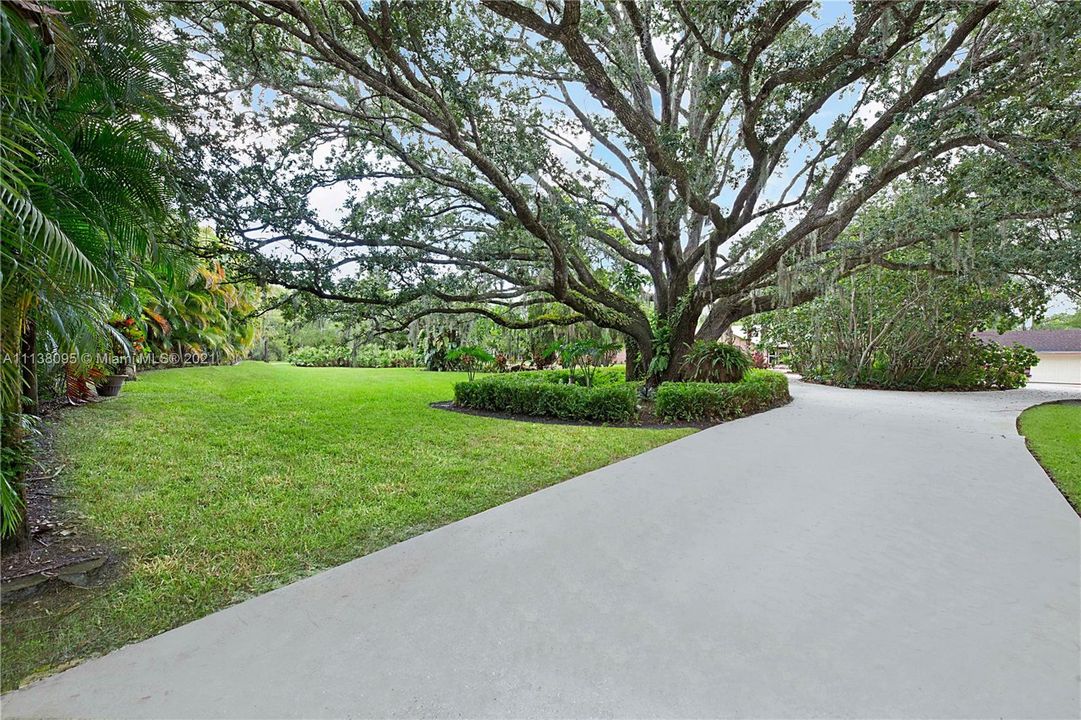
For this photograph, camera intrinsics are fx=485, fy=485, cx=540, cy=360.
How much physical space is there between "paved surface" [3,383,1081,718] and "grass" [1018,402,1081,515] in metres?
0.66

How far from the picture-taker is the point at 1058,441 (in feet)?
18.9

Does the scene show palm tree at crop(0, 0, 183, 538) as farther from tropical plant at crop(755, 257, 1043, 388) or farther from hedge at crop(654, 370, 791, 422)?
tropical plant at crop(755, 257, 1043, 388)

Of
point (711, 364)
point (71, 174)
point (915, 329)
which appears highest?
point (71, 174)

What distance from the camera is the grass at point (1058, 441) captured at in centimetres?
408

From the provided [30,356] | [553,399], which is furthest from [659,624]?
[553,399]

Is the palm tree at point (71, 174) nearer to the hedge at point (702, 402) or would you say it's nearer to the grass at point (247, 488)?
the grass at point (247, 488)

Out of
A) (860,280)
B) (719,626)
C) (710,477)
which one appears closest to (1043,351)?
(860,280)

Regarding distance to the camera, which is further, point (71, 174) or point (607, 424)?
point (607, 424)

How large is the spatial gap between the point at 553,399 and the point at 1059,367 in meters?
27.5

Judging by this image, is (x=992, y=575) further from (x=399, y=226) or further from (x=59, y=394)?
(x=59, y=394)

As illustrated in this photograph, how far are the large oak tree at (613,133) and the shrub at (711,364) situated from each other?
1.06 feet

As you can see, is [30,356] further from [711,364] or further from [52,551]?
[711,364]

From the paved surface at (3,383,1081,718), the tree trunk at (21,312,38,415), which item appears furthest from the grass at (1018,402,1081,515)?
the tree trunk at (21,312,38,415)

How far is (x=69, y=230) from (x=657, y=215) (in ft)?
24.9
